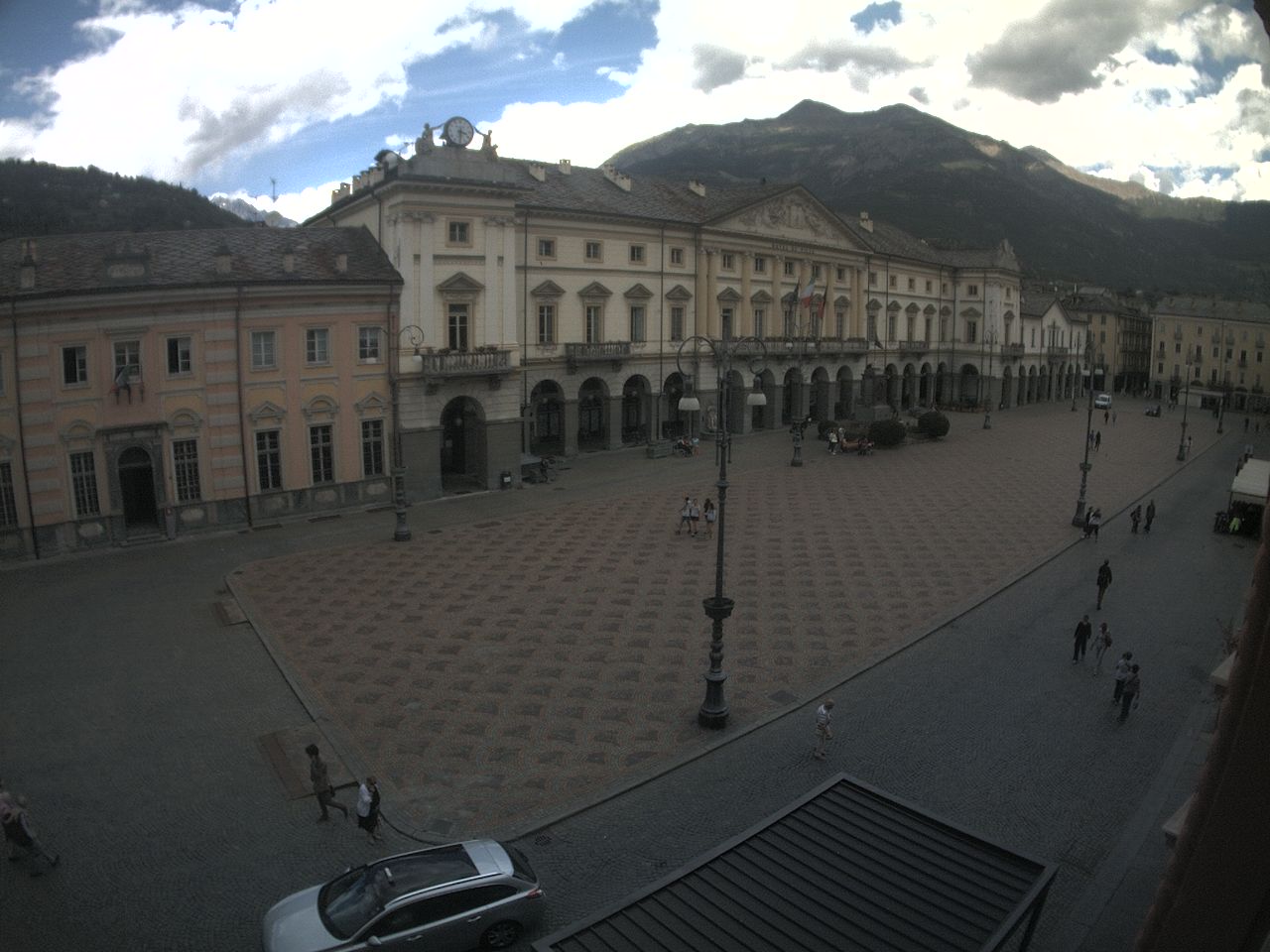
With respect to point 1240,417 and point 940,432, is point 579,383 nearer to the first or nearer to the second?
point 940,432

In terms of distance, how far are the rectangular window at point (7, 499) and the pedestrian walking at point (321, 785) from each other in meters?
20.9

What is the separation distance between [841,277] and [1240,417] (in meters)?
50.9

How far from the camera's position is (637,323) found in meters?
50.9

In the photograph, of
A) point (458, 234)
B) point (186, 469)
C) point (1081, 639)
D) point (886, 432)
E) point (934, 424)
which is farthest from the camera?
point (934, 424)

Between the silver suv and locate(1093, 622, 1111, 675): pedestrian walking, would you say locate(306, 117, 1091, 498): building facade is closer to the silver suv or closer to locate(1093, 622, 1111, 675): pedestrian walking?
locate(1093, 622, 1111, 675): pedestrian walking

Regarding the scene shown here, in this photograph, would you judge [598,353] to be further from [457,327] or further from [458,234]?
[458,234]

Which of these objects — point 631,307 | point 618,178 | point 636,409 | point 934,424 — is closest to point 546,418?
point 636,409

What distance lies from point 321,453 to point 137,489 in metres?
6.79

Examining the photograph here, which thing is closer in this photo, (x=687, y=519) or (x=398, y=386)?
(x=687, y=519)

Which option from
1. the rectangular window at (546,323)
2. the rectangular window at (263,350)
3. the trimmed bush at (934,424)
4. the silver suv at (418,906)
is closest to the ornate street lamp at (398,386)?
the rectangular window at (263,350)

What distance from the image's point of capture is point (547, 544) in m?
30.7

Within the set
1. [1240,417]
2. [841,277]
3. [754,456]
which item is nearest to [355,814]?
[754,456]

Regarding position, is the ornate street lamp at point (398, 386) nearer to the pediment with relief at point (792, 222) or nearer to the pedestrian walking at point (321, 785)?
the pedestrian walking at point (321, 785)

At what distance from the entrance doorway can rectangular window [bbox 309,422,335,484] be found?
579 centimetres
